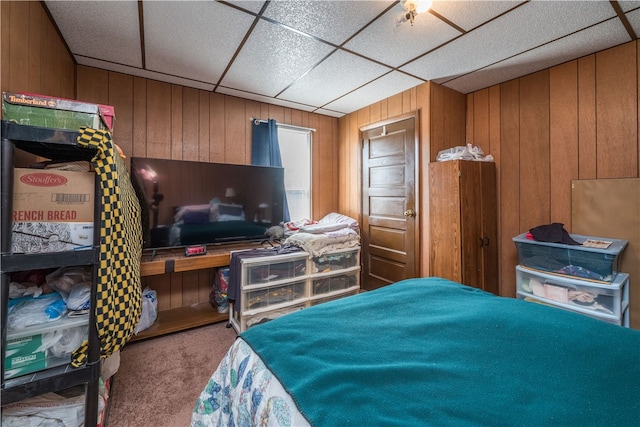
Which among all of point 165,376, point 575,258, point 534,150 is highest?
point 534,150

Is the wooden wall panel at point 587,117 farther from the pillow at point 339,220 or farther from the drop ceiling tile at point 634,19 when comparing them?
the pillow at point 339,220

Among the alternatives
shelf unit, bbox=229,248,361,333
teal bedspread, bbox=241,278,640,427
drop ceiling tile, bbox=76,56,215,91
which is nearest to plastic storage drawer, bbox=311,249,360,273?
shelf unit, bbox=229,248,361,333

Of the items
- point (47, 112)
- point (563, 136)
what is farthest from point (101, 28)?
point (563, 136)

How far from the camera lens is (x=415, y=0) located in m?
1.53

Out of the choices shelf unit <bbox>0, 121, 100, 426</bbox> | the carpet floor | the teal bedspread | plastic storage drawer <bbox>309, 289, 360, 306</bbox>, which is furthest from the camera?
plastic storage drawer <bbox>309, 289, 360, 306</bbox>

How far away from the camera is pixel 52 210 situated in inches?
46.4

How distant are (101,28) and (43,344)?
1961mm

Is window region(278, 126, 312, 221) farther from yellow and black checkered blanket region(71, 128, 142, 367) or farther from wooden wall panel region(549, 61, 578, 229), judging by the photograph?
wooden wall panel region(549, 61, 578, 229)

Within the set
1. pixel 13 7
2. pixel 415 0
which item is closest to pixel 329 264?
pixel 415 0

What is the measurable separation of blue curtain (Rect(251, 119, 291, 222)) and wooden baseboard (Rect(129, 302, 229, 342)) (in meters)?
1.66

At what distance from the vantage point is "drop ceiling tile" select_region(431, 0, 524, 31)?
1617mm

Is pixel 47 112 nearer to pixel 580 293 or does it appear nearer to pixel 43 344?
pixel 43 344

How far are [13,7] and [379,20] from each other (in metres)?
1.95

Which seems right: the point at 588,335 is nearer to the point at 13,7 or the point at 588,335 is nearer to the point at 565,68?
the point at 565,68
